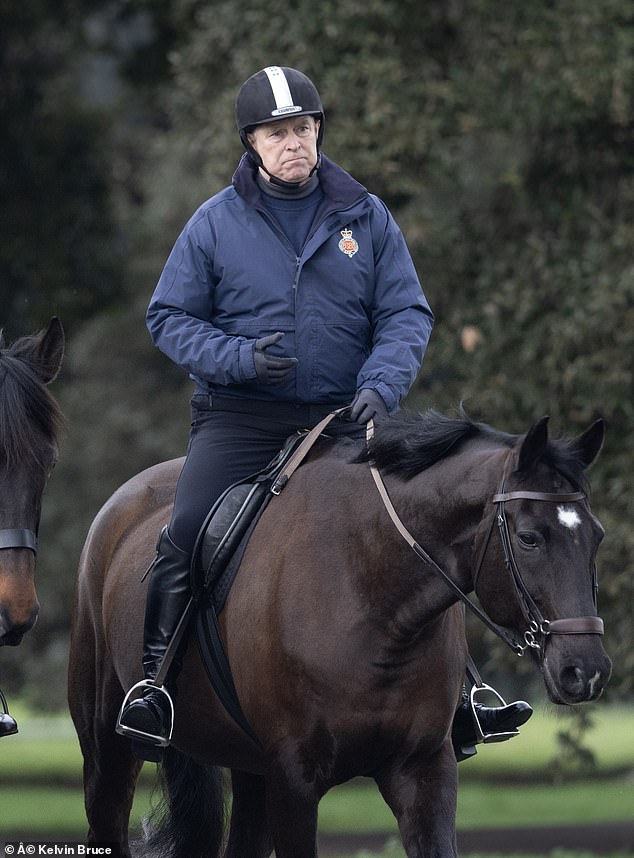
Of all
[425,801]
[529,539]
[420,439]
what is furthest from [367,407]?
[425,801]

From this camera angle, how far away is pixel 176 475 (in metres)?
6.64

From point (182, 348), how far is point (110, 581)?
1394 mm

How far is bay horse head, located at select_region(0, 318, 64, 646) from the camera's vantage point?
518 centimetres

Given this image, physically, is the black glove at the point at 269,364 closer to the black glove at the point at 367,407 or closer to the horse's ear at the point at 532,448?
the black glove at the point at 367,407

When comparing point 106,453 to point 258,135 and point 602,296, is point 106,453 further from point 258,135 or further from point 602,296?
point 258,135

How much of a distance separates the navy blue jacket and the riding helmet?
0.80ft

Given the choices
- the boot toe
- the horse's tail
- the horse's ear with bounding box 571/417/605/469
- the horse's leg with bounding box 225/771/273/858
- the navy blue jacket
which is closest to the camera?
the horse's ear with bounding box 571/417/605/469

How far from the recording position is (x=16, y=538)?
17.1 ft

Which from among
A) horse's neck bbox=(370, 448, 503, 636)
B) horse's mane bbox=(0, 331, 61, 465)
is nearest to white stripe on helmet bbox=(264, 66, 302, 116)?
horse's mane bbox=(0, 331, 61, 465)

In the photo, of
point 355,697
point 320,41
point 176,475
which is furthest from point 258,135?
point 320,41

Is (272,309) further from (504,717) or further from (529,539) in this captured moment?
(504,717)

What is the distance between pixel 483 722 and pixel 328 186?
2002 millimetres

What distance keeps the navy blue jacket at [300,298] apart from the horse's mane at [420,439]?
287 mm

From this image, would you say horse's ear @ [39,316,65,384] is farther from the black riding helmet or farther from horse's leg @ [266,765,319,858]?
horse's leg @ [266,765,319,858]
